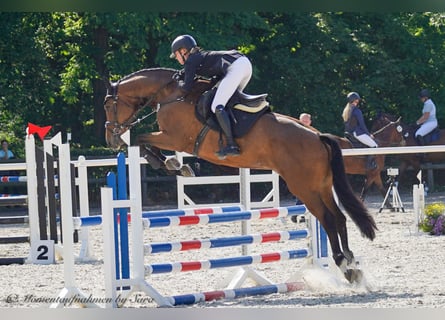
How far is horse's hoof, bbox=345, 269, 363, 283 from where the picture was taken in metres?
6.36

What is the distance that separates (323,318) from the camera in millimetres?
4789

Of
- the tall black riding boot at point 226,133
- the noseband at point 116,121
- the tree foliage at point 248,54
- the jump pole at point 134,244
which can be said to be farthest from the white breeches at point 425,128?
the jump pole at point 134,244

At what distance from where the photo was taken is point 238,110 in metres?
6.96

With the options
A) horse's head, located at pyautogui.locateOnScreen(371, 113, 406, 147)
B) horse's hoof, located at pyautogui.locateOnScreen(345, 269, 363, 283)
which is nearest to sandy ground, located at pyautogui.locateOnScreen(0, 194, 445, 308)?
horse's hoof, located at pyautogui.locateOnScreen(345, 269, 363, 283)

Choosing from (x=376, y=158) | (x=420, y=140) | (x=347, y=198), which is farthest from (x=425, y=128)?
(x=347, y=198)

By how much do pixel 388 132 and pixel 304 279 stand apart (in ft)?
27.6

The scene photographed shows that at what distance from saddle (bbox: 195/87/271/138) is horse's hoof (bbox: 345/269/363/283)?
1249 mm

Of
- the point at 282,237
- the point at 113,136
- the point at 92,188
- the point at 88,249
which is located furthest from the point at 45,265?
the point at 92,188

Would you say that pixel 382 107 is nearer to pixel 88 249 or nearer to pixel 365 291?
pixel 88 249

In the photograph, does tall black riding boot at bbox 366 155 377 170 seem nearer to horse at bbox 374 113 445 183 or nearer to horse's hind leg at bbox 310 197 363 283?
horse at bbox 374 113 445 183

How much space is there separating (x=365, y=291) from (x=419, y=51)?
13424 mm

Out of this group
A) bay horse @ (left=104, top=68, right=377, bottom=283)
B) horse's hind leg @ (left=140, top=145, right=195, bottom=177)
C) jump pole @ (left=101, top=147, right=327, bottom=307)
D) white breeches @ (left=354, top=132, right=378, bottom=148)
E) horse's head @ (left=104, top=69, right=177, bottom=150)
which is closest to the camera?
jump pole @ (left=101, top=147, right=327, bottom=307)

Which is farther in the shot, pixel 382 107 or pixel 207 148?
pixel 382 107

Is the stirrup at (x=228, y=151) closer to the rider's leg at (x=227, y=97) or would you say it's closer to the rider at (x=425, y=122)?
the rider's leg at (x=227, y=97)
